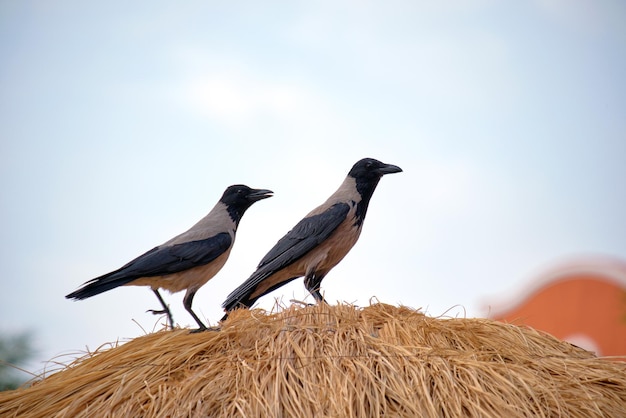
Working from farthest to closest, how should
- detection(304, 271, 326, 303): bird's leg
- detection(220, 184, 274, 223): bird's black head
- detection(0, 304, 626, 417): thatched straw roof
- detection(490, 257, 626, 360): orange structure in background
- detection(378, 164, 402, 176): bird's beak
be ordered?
detection(490, 257, 626, 360): orange structure in background
detection(378, 164, 402, 176): bird's beak
detection(304, 271, 326, 303): bird's leg
detection(220, 184, 274, 223): bird's black head
detection(0, 304, 626, 417): thatched straw roof

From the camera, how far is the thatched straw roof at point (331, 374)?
2953mm

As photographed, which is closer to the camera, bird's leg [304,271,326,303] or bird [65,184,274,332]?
bird [65,184,274,332]

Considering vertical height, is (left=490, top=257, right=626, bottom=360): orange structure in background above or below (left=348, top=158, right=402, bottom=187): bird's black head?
below

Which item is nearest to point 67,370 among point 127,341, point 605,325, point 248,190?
point 127,341

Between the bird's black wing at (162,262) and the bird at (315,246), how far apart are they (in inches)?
24.4

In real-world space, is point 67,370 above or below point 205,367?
above

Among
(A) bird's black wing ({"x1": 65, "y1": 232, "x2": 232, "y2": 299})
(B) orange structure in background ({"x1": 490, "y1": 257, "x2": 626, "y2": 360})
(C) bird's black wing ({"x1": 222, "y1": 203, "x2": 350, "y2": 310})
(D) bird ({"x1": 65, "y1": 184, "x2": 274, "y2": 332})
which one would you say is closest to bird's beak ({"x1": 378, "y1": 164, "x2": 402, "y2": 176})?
(C) bird's black wing ({"x1": 222, "y1": 203, "x2": 350, "y2": 310})

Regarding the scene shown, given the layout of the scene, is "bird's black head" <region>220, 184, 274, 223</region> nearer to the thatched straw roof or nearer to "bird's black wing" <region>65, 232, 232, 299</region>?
"bird's black wing" <region>65, 232, 232, 299</region>

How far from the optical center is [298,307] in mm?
3738

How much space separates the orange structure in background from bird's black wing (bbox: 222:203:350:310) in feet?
16.6

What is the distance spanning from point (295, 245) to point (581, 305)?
6.32 meters

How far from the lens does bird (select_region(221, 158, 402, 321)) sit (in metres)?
5.30

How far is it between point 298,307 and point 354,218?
189cm

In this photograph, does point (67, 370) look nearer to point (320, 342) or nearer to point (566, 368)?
point (320, 342)
